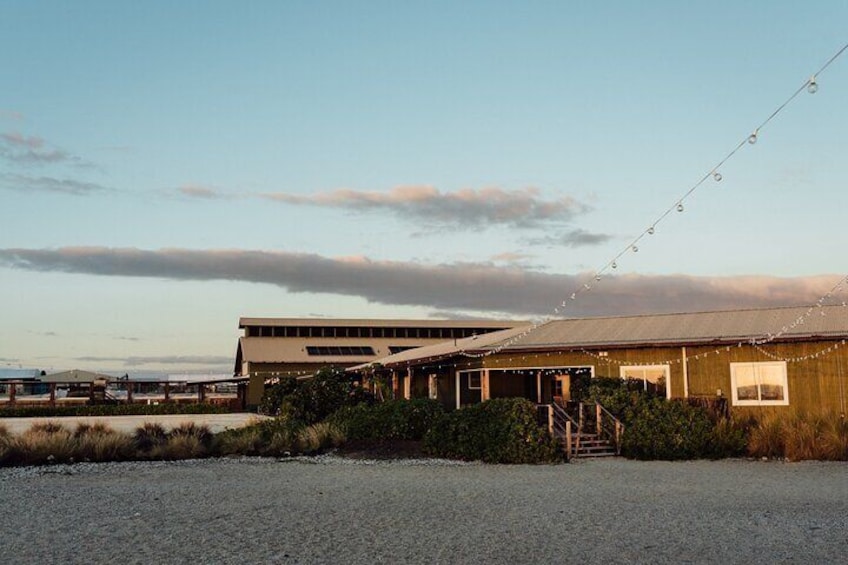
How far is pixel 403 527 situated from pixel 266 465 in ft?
26.5

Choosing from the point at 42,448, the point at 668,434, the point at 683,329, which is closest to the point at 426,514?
the point at 668,434

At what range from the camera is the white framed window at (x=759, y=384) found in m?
22.3

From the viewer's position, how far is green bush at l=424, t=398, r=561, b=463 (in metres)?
17.8

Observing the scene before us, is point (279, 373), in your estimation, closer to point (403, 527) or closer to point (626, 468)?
point (626, 468)

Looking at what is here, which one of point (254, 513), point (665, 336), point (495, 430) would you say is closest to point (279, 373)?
point (665, 336)

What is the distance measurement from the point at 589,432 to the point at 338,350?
115 feet

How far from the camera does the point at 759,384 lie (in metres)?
22.5

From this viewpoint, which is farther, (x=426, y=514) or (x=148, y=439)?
(x=148, y=439)

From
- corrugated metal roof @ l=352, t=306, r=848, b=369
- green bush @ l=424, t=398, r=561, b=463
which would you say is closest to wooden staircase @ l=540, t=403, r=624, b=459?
green bush @ l=424, t=398, r=561, b=463

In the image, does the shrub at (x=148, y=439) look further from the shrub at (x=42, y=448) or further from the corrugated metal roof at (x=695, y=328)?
the corrugated metal roof at (x=695, y=328)

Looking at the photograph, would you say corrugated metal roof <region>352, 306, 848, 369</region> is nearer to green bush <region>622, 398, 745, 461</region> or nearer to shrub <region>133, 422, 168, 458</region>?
green bush <region>622, 398, 745, 461</region>

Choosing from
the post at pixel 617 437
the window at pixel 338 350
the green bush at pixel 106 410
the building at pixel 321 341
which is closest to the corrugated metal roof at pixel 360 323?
the building at pixel 321 341

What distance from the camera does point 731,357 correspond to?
75.2 feet

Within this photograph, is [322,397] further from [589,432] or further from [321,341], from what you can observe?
[321,341]
